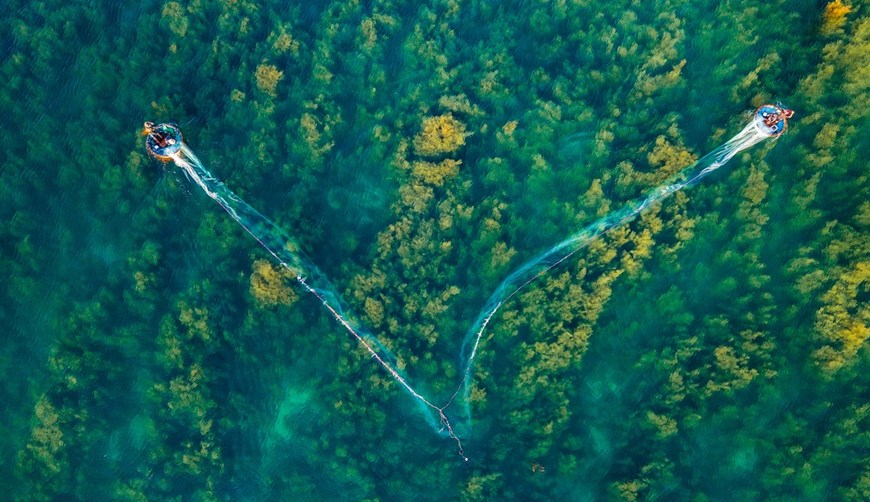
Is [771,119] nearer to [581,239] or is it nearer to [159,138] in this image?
[581,239]

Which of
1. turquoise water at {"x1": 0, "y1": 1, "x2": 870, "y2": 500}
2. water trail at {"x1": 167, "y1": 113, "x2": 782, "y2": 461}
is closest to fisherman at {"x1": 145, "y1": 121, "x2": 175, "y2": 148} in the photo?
water trail at {"x1": 167, "y1": 113, "x2": 782, "y2": 461}

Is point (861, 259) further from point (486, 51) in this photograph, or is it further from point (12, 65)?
point (12, 65)

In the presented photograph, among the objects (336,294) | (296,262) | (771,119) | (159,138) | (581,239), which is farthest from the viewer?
(336,294)

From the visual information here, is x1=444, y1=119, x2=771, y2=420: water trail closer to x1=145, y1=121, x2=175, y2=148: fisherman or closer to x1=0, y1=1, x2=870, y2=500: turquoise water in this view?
x1=0, y1=1, x2=870, y2=500: turquoise water

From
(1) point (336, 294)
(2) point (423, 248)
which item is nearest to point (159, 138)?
(1) point (336, 294)

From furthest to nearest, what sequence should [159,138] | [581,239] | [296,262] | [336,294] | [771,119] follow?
[336,294] → [296,262] → [581,239] → [159,138] → [771,119]

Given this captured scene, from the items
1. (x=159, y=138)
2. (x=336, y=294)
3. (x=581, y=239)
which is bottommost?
(x=336, y=294)

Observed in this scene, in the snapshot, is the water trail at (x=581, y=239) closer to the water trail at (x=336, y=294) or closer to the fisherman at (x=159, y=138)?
the water trail at (x=336, y=294)
